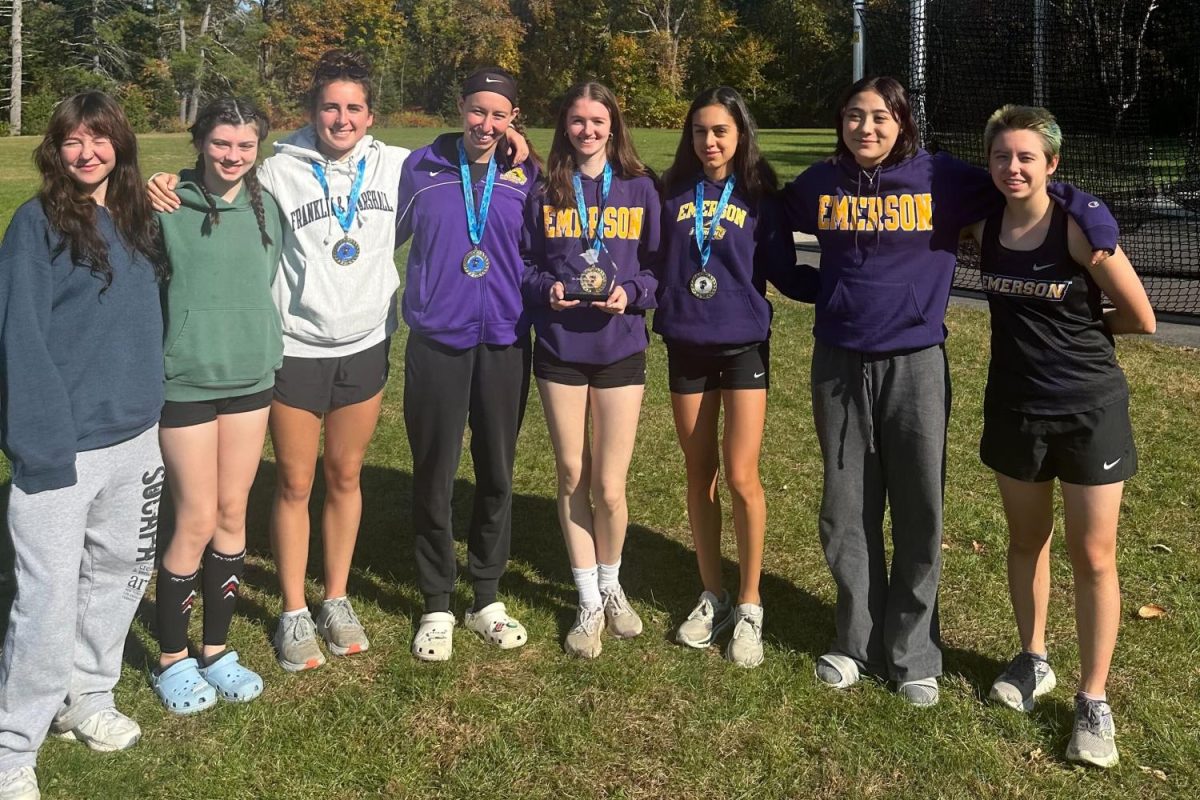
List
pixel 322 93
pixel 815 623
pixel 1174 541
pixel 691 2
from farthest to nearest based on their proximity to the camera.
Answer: pixel 691 2 < pixel 1174 541 < pixel 815 623 < pixel 322 93

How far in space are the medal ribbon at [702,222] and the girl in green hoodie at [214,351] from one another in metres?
1.51

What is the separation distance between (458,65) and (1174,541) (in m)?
44.4

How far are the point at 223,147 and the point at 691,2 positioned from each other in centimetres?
4556

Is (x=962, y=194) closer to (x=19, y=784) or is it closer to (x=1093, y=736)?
(x=1093, y=736)

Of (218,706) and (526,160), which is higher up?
(526,160)

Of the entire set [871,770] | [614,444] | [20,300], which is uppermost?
[20,300]

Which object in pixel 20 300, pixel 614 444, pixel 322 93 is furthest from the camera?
pixel 614 444

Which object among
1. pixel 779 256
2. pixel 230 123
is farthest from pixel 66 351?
pixel 779 256

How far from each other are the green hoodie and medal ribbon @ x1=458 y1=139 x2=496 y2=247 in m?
0.74

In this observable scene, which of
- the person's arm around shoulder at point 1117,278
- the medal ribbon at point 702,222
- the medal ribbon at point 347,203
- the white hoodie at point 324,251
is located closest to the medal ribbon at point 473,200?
the white hoodie at point 324,251

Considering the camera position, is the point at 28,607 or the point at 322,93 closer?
the point at 28,607

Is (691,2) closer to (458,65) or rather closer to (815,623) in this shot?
(458,65)

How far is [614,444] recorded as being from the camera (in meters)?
4.01

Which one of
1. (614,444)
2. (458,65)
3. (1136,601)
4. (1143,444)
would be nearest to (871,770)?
(614,444)
